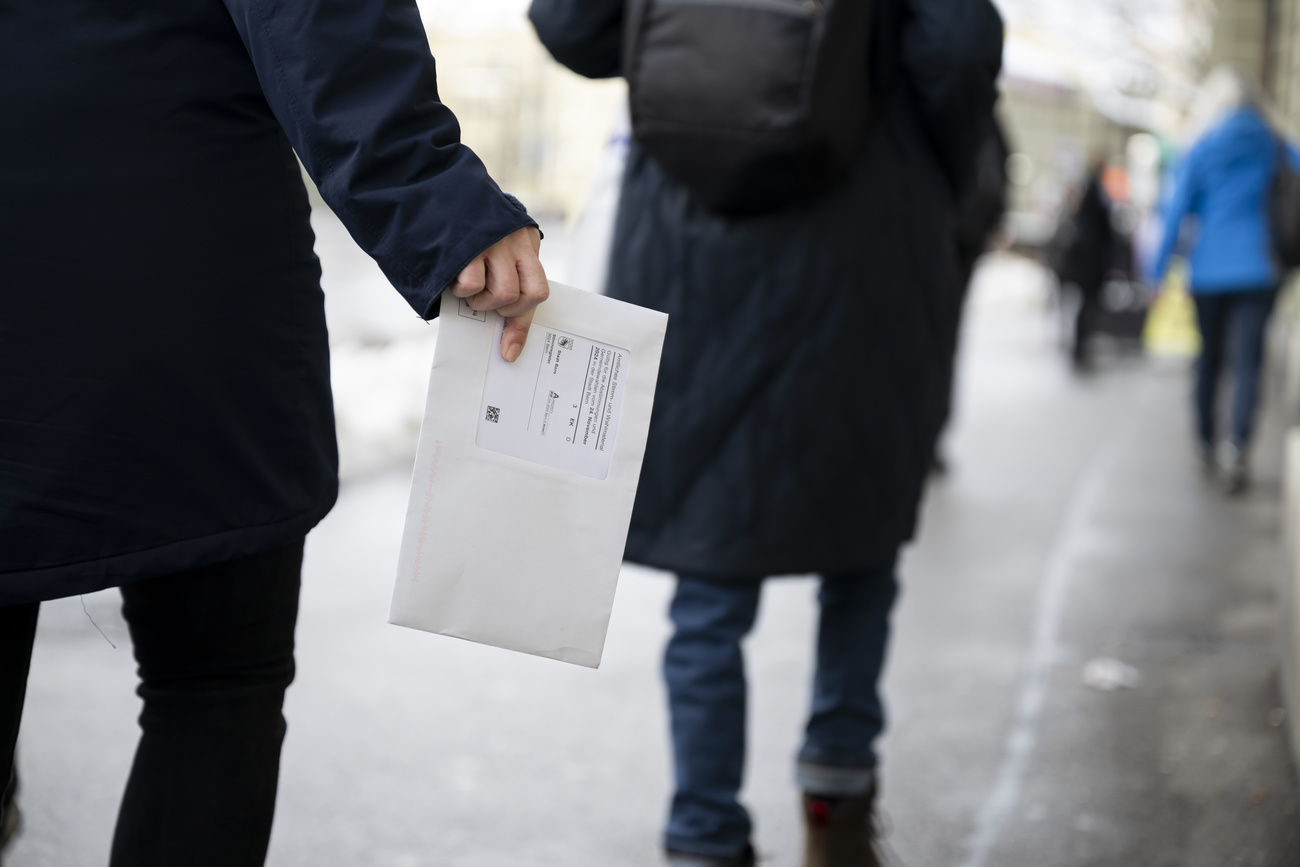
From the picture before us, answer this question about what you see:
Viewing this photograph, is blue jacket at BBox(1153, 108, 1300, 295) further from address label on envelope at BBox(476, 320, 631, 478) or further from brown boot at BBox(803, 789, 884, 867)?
address label on envelope at BBox(476, 320, 631, 478)

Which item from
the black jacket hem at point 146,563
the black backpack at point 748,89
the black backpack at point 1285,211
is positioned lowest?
the black jacket hem at point 146,563

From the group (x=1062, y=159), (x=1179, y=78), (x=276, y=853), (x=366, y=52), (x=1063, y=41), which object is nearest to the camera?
(x=366, y=52)

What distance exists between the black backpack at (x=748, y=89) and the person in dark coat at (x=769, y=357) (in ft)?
0.30

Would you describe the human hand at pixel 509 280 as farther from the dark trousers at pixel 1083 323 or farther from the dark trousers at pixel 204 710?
the dark trousers at pixel 1083 323

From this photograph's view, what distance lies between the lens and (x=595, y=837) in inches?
112

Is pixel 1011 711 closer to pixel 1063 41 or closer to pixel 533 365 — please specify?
pixel 533 365

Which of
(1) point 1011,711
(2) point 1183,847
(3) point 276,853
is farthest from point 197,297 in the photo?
(1) point 1011,711

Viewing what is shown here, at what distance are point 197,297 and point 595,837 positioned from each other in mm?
1672

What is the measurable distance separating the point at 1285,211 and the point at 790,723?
4226mm

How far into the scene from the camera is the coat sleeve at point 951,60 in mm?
2363

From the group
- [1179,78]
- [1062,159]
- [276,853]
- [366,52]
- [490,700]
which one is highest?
[1062,159]

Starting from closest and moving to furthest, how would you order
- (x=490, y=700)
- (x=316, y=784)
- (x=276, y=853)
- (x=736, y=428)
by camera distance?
(x=736, y=428)
(x=276, y=853)
(x=316, y=784)
(x=490, y=700)

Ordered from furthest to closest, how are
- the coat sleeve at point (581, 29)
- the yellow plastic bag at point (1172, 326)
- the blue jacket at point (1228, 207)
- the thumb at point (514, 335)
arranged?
the yellow plastic bag at point (1172, 326), the blue jacket at point (1228, 207), the coat sleeve at point (581, 29), the thumb at point (514, 335)

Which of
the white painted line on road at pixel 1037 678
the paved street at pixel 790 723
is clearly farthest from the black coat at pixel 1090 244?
the paved street at pixel 790 723
